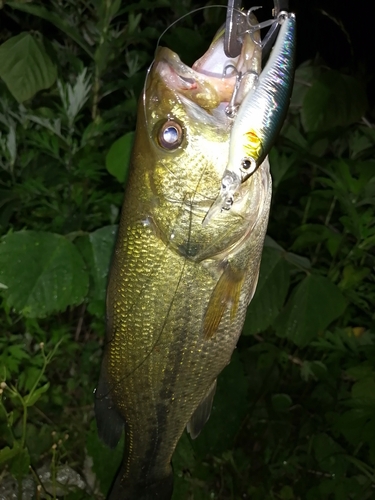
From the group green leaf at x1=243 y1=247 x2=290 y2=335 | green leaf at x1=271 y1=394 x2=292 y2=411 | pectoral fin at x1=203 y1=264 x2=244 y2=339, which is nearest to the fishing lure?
pectoral fin at x1=203 y1=264 x2=244 y2=339

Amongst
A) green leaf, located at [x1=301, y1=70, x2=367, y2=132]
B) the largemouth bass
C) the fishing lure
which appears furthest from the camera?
green leaf, located at [x1=301, y1=70, x2=367, y2=132]

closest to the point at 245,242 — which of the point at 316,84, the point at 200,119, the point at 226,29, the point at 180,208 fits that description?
the point at 180,208

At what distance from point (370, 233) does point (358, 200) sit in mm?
142

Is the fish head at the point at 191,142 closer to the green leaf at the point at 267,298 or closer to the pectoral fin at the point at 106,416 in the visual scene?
the pectoral fin at the point at 106,416

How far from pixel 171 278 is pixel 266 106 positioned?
0.49 m

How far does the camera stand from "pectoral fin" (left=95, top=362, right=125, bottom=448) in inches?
53.2

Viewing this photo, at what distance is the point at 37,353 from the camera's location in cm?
217

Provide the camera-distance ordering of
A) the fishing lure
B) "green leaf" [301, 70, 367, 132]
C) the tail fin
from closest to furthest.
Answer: the fishing lure < the tail fin < "green leaf" [301, 70, 367, 132]

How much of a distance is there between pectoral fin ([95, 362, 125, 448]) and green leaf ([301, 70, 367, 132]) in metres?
1.31

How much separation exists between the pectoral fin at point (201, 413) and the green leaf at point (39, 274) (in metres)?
0.55

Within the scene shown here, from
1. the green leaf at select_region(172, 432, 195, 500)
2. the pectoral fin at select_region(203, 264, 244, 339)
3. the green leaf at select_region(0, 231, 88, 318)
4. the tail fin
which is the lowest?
the green leaf at select_region(172, 432, 195, 500)

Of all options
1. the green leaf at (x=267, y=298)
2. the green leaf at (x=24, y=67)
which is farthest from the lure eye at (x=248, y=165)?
the green leaf at (x=24, y=67)

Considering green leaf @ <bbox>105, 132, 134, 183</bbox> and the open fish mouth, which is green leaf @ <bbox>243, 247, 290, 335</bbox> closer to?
green leaf @ <bbox>105, 132, 134, 183</bbox>

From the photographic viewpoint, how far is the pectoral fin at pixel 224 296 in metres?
1.14
